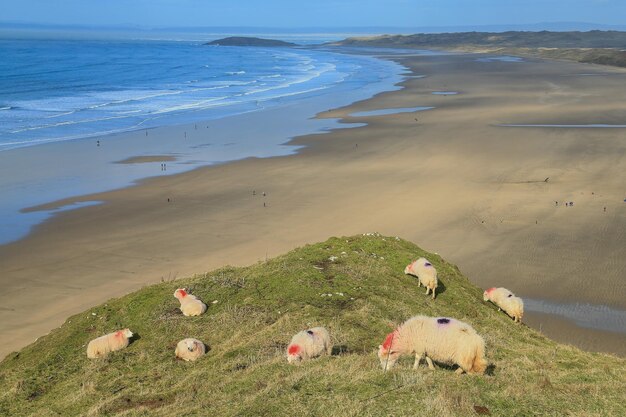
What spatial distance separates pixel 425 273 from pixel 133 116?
42.1 metres

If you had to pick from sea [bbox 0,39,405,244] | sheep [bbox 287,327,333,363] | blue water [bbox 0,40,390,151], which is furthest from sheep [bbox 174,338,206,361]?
blue water [bbox 0,40,390,151]

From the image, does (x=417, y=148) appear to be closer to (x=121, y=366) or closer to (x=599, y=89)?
(x=121, y=366)

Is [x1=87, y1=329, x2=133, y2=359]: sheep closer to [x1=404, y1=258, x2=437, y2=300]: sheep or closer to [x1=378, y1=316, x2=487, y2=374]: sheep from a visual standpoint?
[x1=378, y1=316, x2=487, y2=374]: sheep

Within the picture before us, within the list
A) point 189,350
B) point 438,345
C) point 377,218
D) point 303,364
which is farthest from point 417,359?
point 377,218

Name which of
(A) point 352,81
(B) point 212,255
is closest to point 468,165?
(B) point 212,255

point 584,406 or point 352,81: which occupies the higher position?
point 584,406

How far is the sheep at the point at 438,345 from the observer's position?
9570mm

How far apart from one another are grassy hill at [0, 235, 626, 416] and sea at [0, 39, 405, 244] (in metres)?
12.5

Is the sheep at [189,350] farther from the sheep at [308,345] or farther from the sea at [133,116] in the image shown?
the sea at [133,116]

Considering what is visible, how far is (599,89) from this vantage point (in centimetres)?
6762

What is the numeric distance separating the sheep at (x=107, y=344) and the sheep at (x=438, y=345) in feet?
15.6

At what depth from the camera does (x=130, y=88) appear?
→ 240 ft

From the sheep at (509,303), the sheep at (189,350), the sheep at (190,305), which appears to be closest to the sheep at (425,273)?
the sheep at (509,303)

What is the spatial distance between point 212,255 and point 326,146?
19.1 metres
